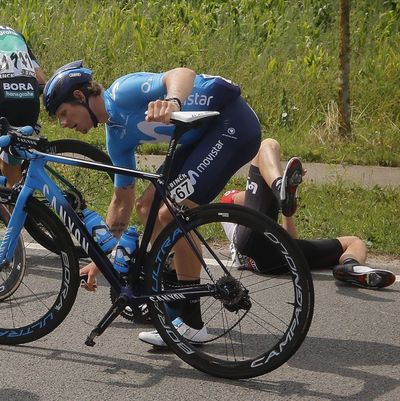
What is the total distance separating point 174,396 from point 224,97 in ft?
5.41

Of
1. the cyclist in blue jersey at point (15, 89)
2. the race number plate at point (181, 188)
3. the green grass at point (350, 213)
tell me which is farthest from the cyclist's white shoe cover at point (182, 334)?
the green grass at point (350, 213)

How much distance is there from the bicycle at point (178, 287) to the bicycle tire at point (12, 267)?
34 millimetres

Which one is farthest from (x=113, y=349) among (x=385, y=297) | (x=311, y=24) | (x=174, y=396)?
(x=311, y=24)

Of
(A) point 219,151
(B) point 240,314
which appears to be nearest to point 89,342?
(B) point 240,314

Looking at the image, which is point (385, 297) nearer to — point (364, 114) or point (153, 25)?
point (364, 114)

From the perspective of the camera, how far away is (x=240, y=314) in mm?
5703

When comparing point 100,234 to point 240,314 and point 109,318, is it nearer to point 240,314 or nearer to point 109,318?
point 109,318

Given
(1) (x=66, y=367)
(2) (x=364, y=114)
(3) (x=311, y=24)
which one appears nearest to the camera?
(1) (x=66, y=367)

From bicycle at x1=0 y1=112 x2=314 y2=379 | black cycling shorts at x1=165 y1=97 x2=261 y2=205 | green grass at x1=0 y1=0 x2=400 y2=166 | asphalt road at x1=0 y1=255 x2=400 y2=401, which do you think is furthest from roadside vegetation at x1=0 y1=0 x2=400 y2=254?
bicycle at x1=0 y1=112 x2=314 y2=379

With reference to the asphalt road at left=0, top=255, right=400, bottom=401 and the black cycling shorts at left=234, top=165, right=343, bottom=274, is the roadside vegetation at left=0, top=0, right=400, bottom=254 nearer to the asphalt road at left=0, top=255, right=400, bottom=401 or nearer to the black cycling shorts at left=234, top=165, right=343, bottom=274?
the black cycling shorts at left=234, top=165, right=343, bottom=274

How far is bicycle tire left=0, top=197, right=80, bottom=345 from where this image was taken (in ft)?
18.5

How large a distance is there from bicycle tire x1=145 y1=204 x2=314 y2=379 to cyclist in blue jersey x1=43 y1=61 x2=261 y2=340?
5.6 inches

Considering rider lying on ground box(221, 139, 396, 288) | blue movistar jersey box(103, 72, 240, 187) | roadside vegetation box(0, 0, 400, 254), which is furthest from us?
roadside vegetation box(0, 0, 400, 254)

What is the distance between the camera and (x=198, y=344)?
5879 mm
